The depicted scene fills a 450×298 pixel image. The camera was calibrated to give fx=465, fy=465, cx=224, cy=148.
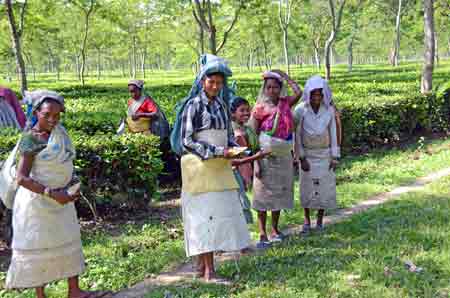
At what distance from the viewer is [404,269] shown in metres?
3.58

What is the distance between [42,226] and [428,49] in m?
10.0

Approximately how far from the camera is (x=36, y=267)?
308cm

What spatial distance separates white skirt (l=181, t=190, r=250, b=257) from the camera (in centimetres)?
350

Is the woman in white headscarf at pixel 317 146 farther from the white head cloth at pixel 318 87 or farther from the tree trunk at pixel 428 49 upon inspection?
the tree trunk at pixel 428 49

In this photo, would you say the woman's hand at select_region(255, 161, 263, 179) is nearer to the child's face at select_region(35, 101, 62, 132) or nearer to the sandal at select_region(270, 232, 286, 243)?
the sandal at select_region(270, 232, 286, 243)

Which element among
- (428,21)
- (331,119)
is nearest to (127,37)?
(428,21)

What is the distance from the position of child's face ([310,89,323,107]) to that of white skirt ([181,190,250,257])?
1.54 metres

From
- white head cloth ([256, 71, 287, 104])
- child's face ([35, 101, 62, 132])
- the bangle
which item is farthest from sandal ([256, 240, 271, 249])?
child's face ([35, 101, 62, 132])

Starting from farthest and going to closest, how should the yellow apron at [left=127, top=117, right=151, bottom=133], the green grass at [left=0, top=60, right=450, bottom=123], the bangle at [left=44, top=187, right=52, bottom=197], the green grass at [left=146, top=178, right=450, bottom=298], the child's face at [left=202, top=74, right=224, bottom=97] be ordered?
the green grass at [left=0, top=60, right=450, bottom=123], the yellow apron at [left=127, top=117, right=151, bottom=133], the child's face at [left=202, top=74, right=224, bottom=97], the green grass at [left=146, top=178, right=450, bottom=298], the bangle at [left=44, top=187, right=52, bottom=197]

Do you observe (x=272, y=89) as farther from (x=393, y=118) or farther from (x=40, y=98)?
(x=393, y=118)

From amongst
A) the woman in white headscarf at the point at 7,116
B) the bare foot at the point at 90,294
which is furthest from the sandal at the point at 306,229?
the woman in white headscarf at the point at 7,116

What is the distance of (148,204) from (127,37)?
3125cm

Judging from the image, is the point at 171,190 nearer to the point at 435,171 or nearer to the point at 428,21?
the point at 435,171

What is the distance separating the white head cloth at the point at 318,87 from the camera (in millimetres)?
4449
